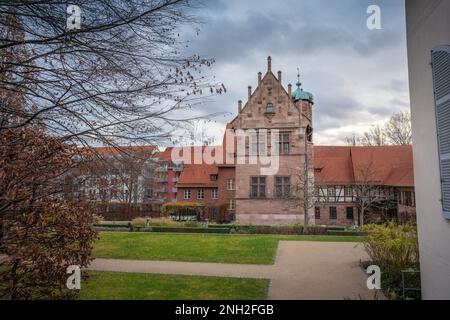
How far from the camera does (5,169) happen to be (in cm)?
396

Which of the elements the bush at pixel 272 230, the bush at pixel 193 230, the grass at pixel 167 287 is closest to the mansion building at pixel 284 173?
the bush at pixel 272 230

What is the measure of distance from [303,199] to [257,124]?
686 centimetres

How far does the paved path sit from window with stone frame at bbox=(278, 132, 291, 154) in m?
13.6

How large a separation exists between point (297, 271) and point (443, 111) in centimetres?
671

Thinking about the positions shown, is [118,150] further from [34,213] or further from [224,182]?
[224,182]

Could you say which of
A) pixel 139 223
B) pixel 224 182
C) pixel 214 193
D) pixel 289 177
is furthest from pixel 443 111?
pixel 214 193

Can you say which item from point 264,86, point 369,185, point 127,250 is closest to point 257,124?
point 264,86

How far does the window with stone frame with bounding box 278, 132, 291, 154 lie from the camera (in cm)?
2650

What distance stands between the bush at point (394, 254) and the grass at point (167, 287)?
10.7 feet

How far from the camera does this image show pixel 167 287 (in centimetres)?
802

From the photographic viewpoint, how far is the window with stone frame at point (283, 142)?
86.9ft

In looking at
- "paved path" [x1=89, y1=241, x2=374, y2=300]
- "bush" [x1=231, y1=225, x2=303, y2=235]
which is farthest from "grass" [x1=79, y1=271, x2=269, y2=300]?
"bush" [x1=231, y1=225, x2=303, y2=235]
